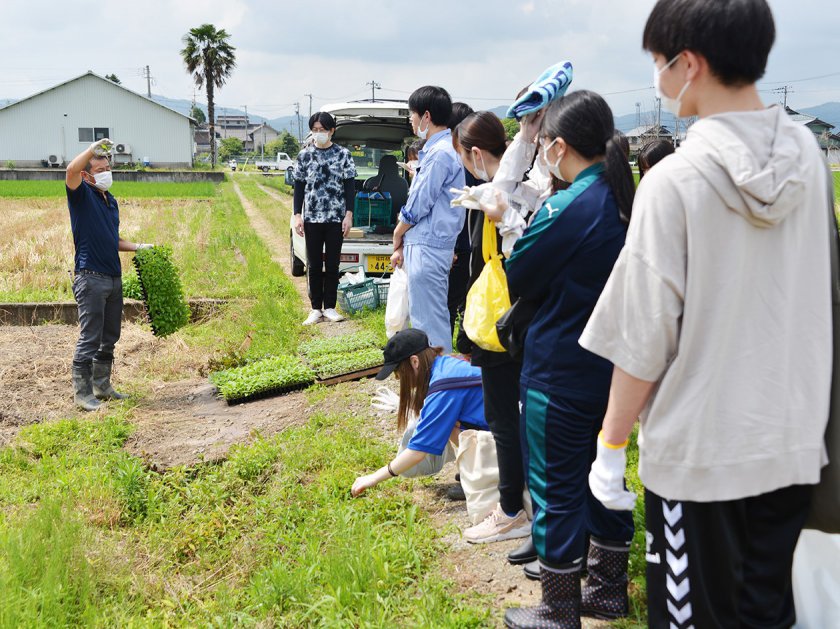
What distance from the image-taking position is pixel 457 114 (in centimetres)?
538

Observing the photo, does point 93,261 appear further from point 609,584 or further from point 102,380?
point 609,584

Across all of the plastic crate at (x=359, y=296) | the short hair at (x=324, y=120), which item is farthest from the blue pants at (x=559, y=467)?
the plastic crate at (x=359, y=296)

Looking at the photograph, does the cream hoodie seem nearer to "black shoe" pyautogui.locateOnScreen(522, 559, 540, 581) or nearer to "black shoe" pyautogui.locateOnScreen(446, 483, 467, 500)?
"black shoe" pyautogui.locateOnScreen(522, 559, 540, 581)

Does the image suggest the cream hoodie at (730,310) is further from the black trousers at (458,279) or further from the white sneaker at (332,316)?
the white sneaker at (332,316)

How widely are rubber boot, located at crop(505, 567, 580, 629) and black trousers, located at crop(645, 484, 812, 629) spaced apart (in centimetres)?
62

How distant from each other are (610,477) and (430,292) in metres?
3.28

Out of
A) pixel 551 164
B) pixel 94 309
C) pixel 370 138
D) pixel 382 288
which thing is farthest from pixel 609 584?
pixel 370 138

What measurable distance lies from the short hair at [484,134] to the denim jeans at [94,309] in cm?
375

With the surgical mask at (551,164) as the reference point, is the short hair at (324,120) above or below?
above

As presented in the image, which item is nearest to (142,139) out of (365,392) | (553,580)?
(365,392)

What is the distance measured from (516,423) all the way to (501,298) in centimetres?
56

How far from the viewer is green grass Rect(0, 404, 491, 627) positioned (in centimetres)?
324

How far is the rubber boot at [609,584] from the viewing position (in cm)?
286

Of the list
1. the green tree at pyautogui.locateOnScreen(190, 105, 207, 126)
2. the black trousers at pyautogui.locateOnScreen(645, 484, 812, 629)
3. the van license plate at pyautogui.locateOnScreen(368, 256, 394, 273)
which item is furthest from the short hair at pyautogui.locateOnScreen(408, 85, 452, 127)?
the green tree at pyautogui.locateOnScreen(190, 105, 207, 126)
